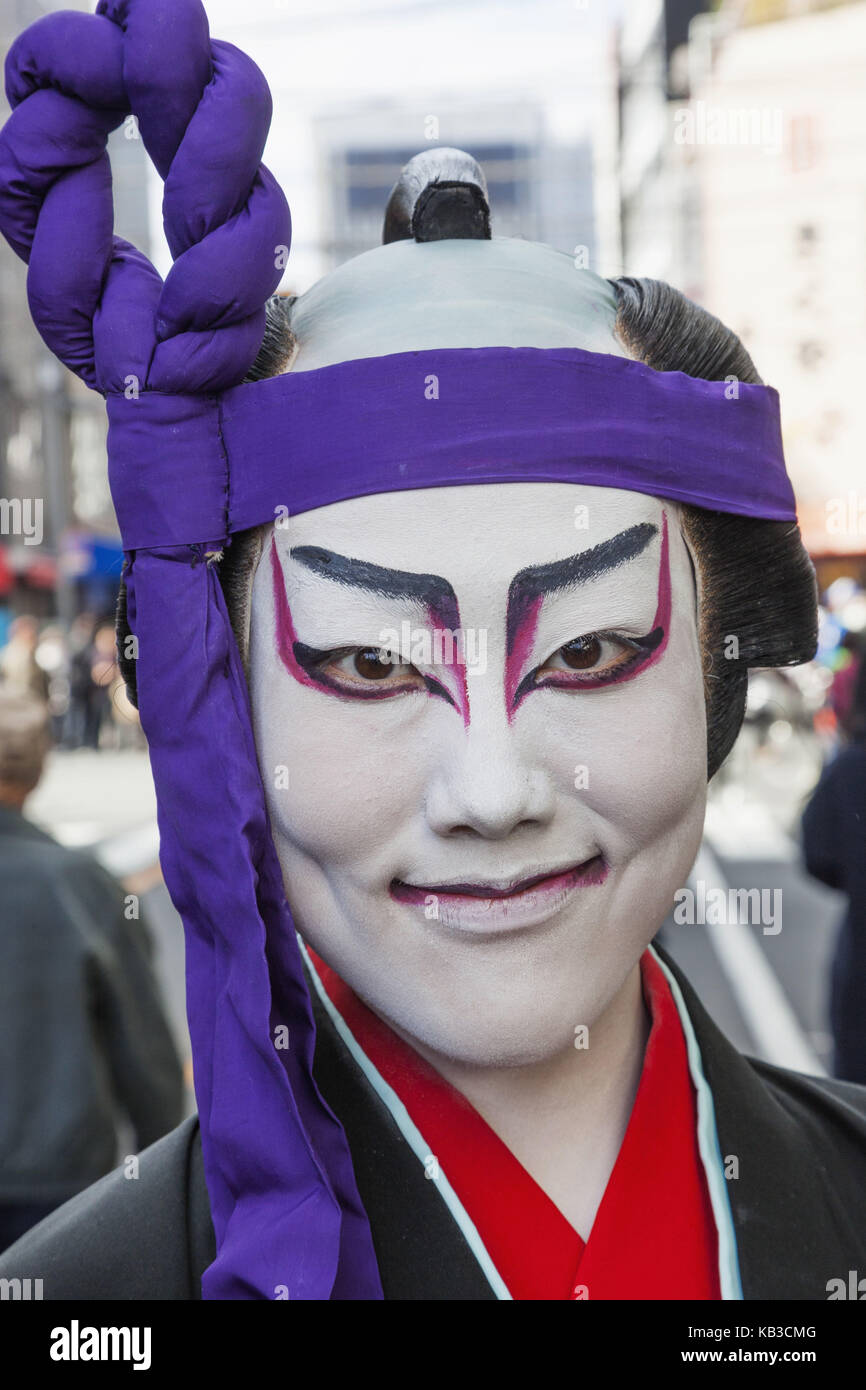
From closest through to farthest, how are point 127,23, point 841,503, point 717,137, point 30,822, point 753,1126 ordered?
point 127,23 < point 753,1126 < point 841,503 < point 717,137 < point 30,822

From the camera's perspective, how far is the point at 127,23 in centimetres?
108

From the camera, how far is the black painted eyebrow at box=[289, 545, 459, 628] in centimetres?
112

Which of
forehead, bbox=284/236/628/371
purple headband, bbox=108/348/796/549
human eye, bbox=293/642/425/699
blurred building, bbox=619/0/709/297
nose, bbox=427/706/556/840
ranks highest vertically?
blurred building, bbox=619/0/709/297

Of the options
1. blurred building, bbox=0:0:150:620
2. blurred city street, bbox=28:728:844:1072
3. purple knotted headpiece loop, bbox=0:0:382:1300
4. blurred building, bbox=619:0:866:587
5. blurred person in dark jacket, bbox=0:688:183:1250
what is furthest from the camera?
blurred building, bbox=0:0:150:620

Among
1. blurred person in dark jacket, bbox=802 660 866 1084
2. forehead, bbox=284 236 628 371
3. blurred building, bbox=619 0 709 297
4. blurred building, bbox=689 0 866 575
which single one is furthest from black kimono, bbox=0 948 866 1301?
blurred building, bbox=689 0 866 575

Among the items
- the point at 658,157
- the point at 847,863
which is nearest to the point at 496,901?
the point at 847,863

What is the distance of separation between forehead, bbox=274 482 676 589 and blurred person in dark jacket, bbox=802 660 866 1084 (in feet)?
6.86

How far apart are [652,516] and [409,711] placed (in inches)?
10.4

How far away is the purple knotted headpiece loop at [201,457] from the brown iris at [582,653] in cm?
27

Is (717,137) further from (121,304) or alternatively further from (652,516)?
(121,304)

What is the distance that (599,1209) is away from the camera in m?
1.27

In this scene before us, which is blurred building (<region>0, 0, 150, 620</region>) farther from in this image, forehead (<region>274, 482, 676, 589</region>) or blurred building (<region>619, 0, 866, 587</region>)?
forehead (<region>274, 482, 676, 589</region>)
